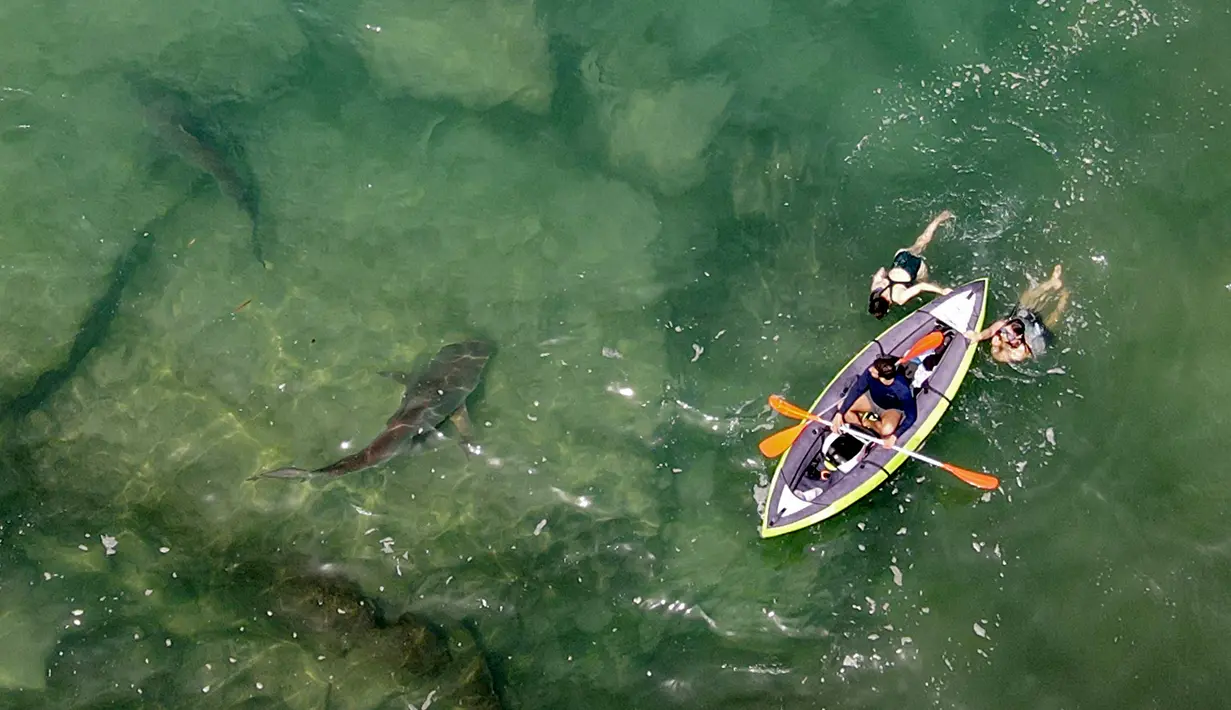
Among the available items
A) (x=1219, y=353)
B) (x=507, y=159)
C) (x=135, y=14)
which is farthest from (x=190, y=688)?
(x=1219, y=353)

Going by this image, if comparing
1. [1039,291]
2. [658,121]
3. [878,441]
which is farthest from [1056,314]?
[658,121]

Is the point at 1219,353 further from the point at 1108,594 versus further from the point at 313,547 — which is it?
the point at 313,547

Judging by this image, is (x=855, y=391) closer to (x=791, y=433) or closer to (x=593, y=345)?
(x=791, y=433)

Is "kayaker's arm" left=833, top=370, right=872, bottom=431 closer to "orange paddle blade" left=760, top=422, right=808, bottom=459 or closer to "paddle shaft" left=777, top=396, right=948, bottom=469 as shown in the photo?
"paddle shaft" left=777, top=396, right=948, bottom=469

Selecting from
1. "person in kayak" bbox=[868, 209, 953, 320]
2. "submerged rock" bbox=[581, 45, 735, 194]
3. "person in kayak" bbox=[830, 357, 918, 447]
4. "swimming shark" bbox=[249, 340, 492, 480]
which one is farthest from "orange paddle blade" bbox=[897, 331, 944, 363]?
"swimming shark" bbox=[249, 340, 492, 480]

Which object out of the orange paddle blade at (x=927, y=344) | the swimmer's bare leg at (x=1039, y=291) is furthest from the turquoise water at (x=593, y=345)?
the orange paddle blade at (x=927, y=344)

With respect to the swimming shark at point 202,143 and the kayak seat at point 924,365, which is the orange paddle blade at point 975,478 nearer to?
the kayak seat at point 924,365

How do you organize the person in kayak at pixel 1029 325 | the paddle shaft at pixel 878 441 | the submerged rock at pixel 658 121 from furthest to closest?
1. the submerged rock at pixel 658 121
2. the person in kayak at pixel 1029 325
3. the paddle shaft at pixel 878 441
